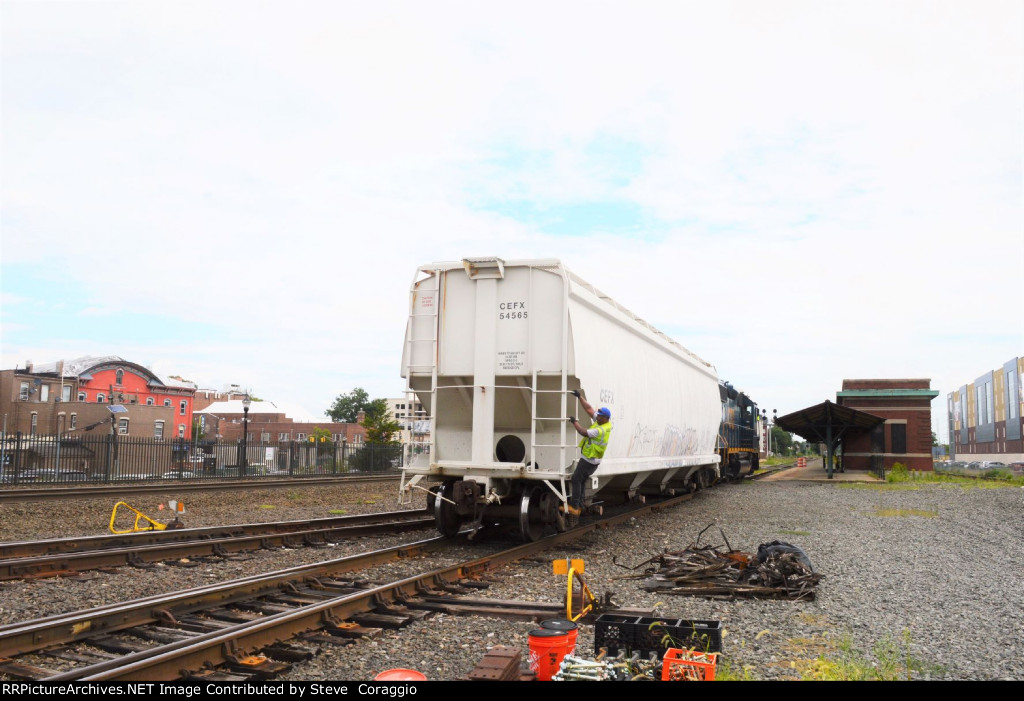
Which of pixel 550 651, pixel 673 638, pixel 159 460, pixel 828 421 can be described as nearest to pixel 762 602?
pixel 673 638

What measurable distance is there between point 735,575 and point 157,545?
7.35 meters

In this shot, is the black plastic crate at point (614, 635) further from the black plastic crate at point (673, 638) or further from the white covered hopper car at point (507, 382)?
the white covered hopper car at point (507, 382)

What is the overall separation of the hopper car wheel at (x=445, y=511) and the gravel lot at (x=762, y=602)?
424 mm

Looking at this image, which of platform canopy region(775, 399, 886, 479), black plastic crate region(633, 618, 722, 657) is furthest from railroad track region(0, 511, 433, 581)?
platform canopy region(775, 399, 886, 479)

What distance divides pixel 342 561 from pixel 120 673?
410 centimetres

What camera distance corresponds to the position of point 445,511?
35.2ft

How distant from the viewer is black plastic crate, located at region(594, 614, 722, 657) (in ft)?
16.3

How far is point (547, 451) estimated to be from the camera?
34.9ft

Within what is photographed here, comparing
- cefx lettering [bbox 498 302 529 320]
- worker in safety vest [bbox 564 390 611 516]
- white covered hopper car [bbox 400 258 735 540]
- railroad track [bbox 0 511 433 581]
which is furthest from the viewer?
cefx lettering [bbox 498 302 529 320]

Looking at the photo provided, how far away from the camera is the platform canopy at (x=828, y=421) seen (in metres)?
31.2

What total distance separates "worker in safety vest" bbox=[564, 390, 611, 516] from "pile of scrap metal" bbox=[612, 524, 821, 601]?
1.34 m

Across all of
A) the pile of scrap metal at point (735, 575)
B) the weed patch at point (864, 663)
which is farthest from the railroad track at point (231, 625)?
the pile of scrap metal at point (735, 575)

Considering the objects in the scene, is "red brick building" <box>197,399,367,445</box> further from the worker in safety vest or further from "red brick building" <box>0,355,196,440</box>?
the worker in safety vest
